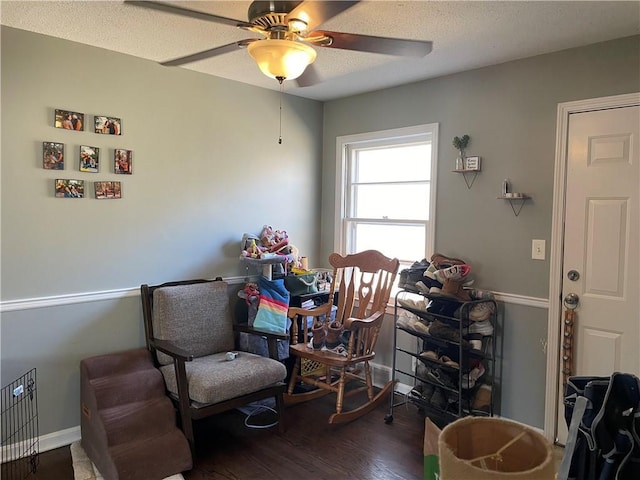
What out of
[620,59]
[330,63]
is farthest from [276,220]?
[620,59]

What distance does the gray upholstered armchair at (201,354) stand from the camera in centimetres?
262

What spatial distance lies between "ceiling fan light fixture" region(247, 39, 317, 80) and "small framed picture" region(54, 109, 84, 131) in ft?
4.92

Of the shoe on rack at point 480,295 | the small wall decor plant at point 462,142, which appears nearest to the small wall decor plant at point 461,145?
the small wall decor plant at point 462,142

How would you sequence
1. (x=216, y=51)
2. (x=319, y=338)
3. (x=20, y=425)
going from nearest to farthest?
(x=216, y=51) < (x=20, y=425) < (x=319, y=338)

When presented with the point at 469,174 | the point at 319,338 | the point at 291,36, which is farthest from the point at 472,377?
the point at 291,36

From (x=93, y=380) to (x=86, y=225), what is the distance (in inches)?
36.2

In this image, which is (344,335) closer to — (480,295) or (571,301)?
(480,295)

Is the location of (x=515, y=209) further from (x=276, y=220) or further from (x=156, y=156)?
(x=156, y=156)

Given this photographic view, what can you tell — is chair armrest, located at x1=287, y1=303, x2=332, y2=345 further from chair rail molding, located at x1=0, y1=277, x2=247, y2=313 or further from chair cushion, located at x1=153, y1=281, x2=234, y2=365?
chair rail molding, located at x1=0, y1=277, x2=247, y2=313

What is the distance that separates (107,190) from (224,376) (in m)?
1.37

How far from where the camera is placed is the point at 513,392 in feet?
9.94

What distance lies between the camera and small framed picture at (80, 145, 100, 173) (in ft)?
9.27

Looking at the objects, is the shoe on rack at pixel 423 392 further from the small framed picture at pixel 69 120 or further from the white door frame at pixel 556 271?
the small framed picture at pixel 69 120

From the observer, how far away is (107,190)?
2938mm
